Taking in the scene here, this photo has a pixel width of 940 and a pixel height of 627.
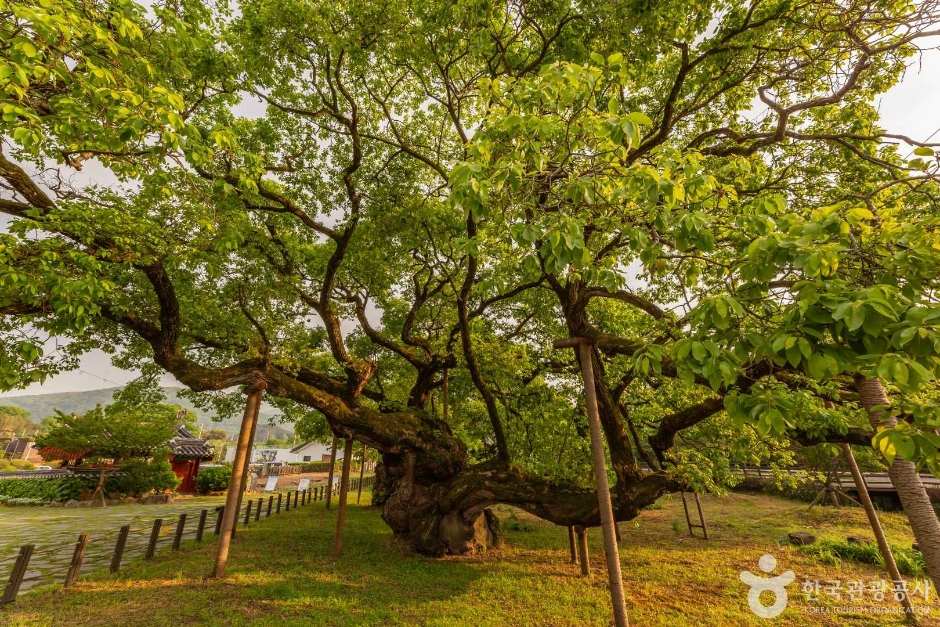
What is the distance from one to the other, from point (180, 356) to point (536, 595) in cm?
841

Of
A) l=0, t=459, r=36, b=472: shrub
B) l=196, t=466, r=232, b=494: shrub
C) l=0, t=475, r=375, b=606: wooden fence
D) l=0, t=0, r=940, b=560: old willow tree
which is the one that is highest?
l=0, t=0, r=940, b=560: old willow tree

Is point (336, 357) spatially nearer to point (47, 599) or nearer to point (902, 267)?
point (47, 599)

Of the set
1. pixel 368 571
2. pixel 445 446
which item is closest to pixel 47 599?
pixel 368 571

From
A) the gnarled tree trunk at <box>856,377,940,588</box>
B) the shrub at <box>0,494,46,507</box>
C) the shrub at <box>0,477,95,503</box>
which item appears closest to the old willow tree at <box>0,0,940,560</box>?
the gnarled tree trunk at <box>856,377,940,588</box>

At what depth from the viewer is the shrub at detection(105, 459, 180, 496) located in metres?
19.3

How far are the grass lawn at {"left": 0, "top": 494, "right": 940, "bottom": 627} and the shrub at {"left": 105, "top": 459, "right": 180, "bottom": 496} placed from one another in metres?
13.2

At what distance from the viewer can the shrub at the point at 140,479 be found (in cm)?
1934

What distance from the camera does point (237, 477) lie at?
7.43 metres

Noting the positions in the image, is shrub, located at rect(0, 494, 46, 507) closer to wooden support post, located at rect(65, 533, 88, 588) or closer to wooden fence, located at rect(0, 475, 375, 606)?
wooden fence, located at rect(0, 475, 375, 606)

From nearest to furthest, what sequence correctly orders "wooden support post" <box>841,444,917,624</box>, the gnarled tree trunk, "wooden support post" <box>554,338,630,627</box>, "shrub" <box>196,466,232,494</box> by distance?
the gnarled tree trunk, "wooden support post" <box>554,338,630,627</box>, "wooden support post" <box>841,444,917,624</box>, "shrub" <box>196,466,232,494</box>

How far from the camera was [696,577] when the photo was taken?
8250mm

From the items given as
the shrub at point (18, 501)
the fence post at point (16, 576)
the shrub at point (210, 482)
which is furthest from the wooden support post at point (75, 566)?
the shrub at point (210, 482)

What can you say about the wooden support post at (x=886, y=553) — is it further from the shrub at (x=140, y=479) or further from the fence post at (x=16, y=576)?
the shrub at (x=140, y=479)

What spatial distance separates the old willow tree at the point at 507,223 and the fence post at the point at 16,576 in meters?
3.06
